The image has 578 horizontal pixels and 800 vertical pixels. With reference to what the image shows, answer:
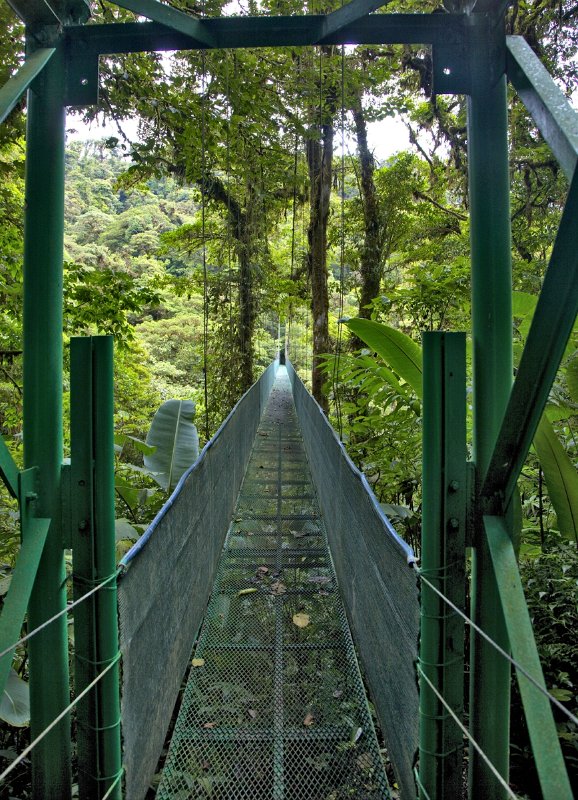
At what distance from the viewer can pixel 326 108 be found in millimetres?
Answer: 6508

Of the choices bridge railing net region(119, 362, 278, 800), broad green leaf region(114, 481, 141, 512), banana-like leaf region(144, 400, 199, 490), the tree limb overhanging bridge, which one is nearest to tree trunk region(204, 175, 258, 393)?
banana-like leaf region(144, 400, 199, 490)

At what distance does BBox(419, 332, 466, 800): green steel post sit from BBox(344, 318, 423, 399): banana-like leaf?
3.25ft

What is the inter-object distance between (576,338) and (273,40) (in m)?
1.82

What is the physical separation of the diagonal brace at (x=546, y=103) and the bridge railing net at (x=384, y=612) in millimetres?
970

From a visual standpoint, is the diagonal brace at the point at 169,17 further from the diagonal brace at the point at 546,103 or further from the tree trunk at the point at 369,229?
the tree trunk at the point at 369,229

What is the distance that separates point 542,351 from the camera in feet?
3.68

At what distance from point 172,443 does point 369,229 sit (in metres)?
7.11

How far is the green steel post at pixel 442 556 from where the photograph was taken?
130 cm

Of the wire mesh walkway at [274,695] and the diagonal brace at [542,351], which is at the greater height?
the diagonal brace at [542,351]

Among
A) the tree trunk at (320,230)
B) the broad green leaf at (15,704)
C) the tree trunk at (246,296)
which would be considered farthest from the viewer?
the tree trunk at (246,296)

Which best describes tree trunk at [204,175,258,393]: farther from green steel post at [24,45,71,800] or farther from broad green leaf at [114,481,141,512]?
green steel post at [24,45,71,800]

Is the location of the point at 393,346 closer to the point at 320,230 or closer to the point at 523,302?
the point at 523,302

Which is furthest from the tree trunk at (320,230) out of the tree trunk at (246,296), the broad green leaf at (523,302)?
the broad green leaf at (523,302)

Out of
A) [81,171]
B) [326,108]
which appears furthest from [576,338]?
[81,171]
